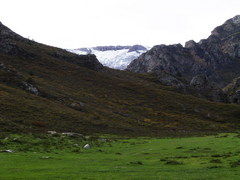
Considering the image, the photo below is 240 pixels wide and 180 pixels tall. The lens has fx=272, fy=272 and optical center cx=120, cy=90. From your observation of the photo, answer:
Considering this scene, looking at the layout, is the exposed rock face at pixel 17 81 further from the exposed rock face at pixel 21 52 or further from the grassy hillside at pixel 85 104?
the exposed rock face at pixel 21 52

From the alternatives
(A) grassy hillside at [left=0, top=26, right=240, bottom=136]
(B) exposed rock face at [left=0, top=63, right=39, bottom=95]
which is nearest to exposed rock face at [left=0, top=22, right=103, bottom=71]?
(A) grassy hillside at [left=0, top=26, right=240, bottom=136]

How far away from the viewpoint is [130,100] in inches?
4419

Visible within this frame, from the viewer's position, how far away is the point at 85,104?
280 feet

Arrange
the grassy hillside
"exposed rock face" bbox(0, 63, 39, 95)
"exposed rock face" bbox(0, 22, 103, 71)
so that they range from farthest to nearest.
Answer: "exposed rock face" bbox(0, 22, 103, 71), "exposed rock face" bbox(0, 63, 39, 95), the grassy hillside

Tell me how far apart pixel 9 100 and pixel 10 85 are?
18108mm

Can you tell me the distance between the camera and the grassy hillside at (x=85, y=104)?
59.0 metres

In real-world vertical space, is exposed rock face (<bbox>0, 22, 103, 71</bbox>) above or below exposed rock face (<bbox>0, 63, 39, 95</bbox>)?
above

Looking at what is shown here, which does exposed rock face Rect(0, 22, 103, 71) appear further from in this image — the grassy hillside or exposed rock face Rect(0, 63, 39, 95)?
exposed rock face Rect(0, 63, 39, 95)

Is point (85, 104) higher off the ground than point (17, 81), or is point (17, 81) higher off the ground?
point (17, 81)

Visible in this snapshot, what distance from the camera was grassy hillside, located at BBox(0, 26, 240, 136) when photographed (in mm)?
59000

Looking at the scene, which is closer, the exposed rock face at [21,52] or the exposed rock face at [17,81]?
the exposed rock face at [17,81]

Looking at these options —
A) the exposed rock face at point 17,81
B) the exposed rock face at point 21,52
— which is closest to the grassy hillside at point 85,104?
the exposed rock face at point 17,81

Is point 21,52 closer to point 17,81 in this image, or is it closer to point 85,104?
point 17,81

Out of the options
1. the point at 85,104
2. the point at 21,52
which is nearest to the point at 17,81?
the point at 85,104
